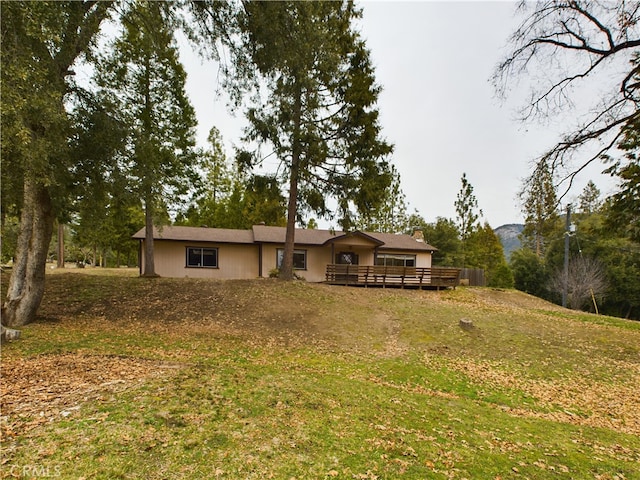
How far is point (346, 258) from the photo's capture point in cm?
2109

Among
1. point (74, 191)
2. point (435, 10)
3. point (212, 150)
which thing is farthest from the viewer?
point (212, 150)

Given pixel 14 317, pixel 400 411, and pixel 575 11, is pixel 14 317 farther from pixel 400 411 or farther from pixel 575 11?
pixel 575 11

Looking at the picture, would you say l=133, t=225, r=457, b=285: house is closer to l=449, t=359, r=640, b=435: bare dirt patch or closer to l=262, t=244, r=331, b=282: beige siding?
l=262, t=244, r=331, b=282: beige siding

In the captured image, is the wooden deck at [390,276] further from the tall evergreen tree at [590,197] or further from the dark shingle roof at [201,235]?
the tall evergreen tree at [590,197]

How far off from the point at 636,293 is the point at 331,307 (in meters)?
26.8

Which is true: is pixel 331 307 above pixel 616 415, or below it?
above

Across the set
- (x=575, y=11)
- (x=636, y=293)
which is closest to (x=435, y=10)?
(x=575, y=11)

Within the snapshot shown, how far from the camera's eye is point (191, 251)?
1858 cm

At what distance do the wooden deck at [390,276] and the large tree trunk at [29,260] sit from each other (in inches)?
511

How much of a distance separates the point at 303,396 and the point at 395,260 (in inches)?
718

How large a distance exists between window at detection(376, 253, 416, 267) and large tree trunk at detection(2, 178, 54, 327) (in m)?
17.9

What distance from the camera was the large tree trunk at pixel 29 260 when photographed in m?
7.36

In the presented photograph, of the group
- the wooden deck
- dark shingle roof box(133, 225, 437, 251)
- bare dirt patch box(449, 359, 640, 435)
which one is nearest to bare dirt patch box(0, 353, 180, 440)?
bare dirt patch box(449, 359, 640, 435)

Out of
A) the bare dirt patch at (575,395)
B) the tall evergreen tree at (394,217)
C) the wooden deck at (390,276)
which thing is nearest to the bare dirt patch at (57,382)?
the bare dirt patch at (575,395)
